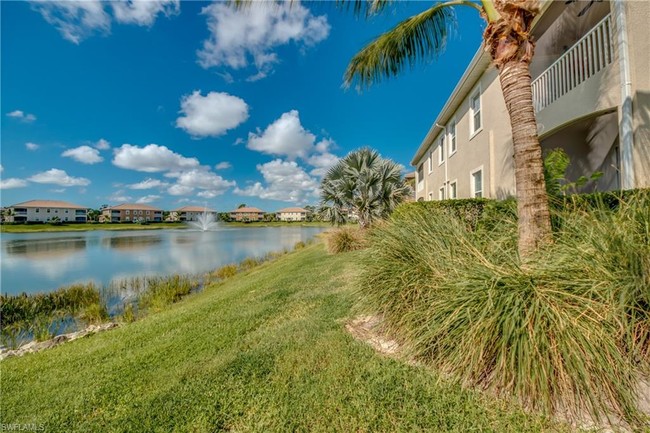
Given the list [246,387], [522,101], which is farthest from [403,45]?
[246,387]

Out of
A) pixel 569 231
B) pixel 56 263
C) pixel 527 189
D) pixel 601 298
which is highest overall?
pixel 527 189

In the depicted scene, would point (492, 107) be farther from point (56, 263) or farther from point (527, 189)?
point (56, 263)

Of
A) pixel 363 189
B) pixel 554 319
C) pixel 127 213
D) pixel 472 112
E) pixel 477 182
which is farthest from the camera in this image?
pixel 127 213

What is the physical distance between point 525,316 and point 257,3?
19.4 ft

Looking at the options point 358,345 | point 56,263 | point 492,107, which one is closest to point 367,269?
point 358,345

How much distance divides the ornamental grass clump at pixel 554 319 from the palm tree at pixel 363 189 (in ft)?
31.9

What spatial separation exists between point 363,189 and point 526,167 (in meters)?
10.2

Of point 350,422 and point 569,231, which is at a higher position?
point 569,231

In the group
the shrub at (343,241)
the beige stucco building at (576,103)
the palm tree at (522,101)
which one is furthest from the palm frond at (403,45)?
the shrub at (343,241)

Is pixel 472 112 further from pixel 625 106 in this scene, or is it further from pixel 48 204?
pixel 48 204

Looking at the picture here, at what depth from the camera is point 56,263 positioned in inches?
650

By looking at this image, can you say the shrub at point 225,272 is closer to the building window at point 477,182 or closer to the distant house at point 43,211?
the building window at point 477,182

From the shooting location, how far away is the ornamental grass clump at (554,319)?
193 centimetres

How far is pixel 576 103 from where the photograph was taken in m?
6.00
